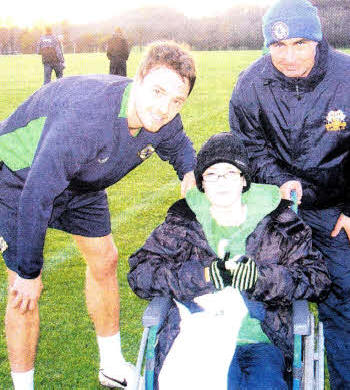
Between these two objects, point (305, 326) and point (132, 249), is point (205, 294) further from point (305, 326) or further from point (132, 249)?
point (132, 249)

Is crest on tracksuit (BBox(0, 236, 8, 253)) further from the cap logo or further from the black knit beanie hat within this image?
the cap logo

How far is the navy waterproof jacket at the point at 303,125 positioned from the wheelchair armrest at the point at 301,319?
0.84 m

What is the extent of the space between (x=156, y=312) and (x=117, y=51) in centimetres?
1804

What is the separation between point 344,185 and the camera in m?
3.64

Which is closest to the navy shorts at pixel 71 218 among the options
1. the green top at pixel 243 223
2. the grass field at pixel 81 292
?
the green top at pixel 243 223

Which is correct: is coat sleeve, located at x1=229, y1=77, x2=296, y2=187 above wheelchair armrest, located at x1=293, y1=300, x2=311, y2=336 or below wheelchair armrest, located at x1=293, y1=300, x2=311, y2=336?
above

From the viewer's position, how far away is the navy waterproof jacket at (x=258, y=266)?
10.4 feet

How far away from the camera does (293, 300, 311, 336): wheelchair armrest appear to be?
280 centimetres

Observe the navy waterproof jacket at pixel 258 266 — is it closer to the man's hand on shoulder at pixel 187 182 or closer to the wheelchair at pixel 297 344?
the wheelchair at pixel 297 344

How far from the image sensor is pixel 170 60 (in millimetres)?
3125

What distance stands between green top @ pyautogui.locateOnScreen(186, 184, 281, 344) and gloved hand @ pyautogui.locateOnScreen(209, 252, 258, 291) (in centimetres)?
20

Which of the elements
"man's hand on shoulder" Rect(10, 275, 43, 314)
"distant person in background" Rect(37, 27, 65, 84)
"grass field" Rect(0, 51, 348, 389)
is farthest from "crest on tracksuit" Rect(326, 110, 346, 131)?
"distant person in background" Rect(37, 27, 65, 84)

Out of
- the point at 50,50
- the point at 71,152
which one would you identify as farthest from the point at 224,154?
the point at 50,50

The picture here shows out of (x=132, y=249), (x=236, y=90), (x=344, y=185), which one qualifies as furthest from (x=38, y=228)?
(x=132, y=249)
